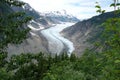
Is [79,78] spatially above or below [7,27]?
below

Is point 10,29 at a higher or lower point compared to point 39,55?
higher

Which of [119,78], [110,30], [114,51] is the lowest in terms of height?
[119,78]

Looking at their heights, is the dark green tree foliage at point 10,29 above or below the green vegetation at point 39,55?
above

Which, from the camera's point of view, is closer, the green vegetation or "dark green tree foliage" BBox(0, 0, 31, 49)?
the green vegetation

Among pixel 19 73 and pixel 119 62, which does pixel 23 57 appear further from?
pixel 119 62

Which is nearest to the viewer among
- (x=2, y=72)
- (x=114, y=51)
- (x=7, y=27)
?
(x=114, y=51)

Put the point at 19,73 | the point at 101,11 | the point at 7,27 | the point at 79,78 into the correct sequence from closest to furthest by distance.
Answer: the point at 101,11
the point at 7,27
the point at 19,73
the point at 79,78

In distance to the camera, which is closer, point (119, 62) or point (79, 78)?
point (119, 62)

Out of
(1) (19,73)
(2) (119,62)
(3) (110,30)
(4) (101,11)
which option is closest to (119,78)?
(2) (119,62)

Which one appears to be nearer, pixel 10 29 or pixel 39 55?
pixel 10 29

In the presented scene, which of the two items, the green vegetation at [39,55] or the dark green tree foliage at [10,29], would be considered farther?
the dark green tree foliage at [10,29]

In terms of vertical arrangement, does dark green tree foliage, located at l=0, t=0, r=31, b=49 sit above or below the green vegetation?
above
